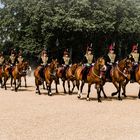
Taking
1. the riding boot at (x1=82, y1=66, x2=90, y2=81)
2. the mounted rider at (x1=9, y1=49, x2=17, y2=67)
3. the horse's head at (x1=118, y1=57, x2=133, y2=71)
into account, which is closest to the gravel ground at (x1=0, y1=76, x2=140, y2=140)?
the riding boot at (x1=82, y1=66, x2=90, y2=81)

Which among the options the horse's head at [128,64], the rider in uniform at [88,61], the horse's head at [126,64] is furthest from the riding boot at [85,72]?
the horse's head at [128,64]

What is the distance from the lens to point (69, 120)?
56.2ft

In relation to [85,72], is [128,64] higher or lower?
higher

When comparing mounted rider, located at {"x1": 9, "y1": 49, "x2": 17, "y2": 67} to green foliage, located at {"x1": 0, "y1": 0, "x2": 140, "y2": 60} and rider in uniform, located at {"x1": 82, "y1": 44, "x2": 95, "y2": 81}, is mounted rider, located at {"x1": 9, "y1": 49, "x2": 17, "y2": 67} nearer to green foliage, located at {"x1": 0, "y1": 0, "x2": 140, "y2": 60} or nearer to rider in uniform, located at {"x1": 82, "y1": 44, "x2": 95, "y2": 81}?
rider in uniform, located at {"x1": 82, "y1": 44, "x2": 95, "y2": 81}

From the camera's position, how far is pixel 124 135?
13961 millimetres

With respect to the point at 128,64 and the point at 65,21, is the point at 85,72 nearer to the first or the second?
the point at 128,64

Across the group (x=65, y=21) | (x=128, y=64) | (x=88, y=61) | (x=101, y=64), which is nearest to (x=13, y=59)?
(x=88, y=61)

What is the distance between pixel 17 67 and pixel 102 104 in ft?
35.8

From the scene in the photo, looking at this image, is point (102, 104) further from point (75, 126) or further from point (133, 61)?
point (75, 126)

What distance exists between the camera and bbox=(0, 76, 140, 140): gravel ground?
13.9 m

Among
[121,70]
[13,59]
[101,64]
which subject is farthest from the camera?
[13,59]

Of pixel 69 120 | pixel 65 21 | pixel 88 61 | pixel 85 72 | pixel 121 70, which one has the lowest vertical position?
pixel 69 120

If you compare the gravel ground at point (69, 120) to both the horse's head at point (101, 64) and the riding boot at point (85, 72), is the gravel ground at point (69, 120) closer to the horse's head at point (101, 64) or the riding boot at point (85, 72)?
the horse's head at point (101, 64)

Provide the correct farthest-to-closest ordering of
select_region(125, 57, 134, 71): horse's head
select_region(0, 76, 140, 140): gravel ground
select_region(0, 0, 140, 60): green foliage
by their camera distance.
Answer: select_region(0, 0, 140, 60): green foliage, select_region(125, 57, 134, 71): horse's head, select_region(0, 76, 140, 140): gravel ground
